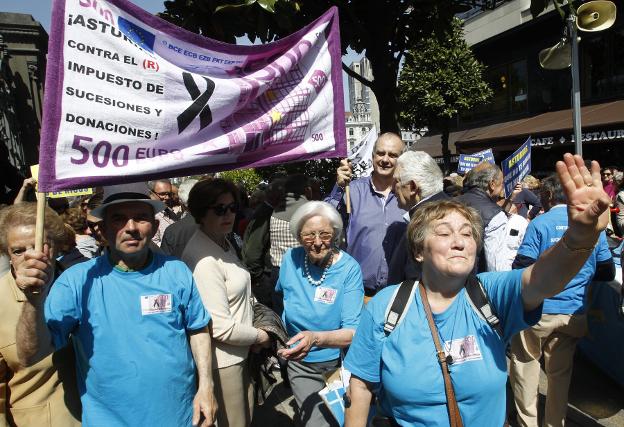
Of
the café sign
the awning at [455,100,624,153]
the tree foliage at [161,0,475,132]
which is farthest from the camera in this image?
the awning at [455,100,624,153]

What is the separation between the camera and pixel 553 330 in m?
3.44

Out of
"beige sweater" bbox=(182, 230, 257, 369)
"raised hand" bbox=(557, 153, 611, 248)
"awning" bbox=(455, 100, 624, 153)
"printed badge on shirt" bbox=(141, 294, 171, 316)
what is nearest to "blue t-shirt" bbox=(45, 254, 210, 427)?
"printed badge on shirt" bbox=(141, 294, 171, 316)

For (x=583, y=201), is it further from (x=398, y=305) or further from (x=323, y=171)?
(x=323, y=171)

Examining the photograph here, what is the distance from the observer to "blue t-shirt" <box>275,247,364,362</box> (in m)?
2.83

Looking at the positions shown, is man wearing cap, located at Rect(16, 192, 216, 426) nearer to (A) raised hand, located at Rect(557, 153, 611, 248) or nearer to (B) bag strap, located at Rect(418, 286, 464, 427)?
(B) bag strap, located at Rect(418, 286, 464, 427)

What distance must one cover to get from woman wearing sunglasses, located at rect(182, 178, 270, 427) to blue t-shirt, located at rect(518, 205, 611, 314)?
84.0 inches

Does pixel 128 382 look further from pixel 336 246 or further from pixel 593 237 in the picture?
pixel 593 237

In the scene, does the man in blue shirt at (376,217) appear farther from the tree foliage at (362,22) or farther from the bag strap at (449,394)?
the bag strap at (449,394)

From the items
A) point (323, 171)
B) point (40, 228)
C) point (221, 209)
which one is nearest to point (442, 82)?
point (323, 171)

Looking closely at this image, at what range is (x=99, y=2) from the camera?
2098 mm

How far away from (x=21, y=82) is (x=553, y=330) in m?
9.77

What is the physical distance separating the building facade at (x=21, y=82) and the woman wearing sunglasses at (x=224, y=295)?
6.20 m

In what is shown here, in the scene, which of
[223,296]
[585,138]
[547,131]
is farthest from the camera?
[547,131]

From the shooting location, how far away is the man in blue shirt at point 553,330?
3369 millimetres
